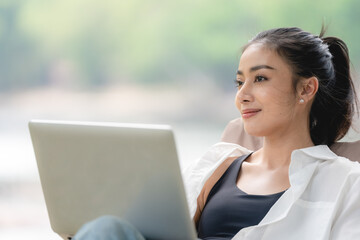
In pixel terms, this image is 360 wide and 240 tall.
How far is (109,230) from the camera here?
1332mm

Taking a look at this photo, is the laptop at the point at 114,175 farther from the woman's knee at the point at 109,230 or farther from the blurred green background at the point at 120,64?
the blurred green background at the point at 120,64

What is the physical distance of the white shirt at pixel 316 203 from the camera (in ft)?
5.38

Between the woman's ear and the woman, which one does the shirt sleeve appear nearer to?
the woman

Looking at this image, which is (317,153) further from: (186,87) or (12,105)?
(12,105)

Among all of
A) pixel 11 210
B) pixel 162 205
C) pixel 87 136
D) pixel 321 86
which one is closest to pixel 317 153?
pixel 321 86

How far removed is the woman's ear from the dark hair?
0.06 feet

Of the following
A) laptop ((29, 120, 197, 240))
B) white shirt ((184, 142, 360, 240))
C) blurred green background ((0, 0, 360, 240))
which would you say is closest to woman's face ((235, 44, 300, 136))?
white shirt ((184, 142, 360, 240))

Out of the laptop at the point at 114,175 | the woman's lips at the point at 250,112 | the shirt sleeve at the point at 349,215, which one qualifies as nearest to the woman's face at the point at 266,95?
the woman's lips at the point at 250,112

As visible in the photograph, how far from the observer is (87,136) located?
140 cm

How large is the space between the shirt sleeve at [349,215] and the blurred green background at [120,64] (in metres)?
2.37

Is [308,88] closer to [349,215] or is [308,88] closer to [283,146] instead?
[283,146]

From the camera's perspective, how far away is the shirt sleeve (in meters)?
1.60

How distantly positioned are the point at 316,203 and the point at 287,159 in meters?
0.20

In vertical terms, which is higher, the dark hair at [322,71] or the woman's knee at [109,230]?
the dark hair at [322,71]
